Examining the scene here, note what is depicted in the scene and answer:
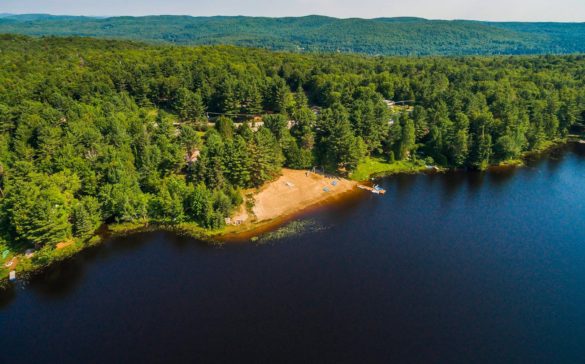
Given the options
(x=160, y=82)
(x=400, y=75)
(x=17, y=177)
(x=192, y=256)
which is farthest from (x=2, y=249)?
(x=400, y=75)

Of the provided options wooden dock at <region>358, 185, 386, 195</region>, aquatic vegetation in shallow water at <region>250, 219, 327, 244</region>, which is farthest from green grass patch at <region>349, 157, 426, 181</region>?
aquatic vegetation in shallow water at <region>250, 219, 327, 244</region>

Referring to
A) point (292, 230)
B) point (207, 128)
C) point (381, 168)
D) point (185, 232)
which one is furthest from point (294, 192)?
point (207, 128)

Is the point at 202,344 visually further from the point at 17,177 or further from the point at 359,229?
the point at 17,177

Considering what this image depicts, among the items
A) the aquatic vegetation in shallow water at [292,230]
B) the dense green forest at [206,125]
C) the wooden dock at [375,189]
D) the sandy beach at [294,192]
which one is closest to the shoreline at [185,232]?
the sandy beach at [294,192]

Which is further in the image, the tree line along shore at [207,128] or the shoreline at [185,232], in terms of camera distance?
the tree line along shore at [207,128]

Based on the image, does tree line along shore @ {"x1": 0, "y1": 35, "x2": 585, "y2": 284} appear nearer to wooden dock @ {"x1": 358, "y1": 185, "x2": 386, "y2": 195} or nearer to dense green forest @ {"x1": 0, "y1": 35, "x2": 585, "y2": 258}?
dense green forest @ {"x1": 0, "y1": 35, "x2": 585, "y2": 258}

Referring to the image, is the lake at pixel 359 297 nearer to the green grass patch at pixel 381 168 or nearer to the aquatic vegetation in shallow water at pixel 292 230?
the aquatic vegetation in shallow water at pixel 292 230
